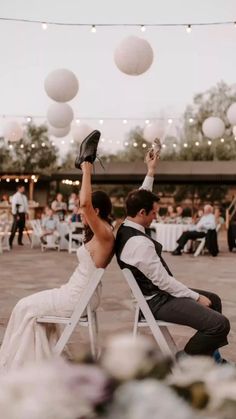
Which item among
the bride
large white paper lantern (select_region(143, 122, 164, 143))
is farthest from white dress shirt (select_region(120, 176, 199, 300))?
large white paper lantern (select_region(143, 122, 164, 143))

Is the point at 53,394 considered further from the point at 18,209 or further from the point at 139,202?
the point at 18,209

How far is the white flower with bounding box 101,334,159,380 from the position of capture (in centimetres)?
93

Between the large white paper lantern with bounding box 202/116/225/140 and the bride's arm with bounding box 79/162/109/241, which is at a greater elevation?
the large white paper lantern with bounding box 202/116/225/140

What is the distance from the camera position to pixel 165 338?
3889 millimetres

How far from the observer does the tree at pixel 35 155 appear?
43.1 metres

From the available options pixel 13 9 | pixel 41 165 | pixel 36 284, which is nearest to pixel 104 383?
pixel 36 284

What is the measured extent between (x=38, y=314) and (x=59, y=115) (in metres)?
8.42

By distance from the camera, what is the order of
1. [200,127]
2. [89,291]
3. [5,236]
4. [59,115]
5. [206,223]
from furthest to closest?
[200,127] < [5,236] < [206,223] < [59,115] < [89,291]

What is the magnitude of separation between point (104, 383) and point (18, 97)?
30.0 meters

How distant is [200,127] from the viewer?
38969 mm

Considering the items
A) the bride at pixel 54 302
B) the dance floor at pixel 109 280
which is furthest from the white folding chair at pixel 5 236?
the bride at pixel 54 302

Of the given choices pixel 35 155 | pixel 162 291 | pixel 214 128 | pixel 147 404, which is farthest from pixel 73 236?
pixel 35 155

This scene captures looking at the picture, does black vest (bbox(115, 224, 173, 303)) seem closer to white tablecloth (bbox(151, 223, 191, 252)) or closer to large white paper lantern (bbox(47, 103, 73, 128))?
large white paper lantern (bbox(47, 103, 73, 128))

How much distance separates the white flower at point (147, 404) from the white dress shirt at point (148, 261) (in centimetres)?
280
